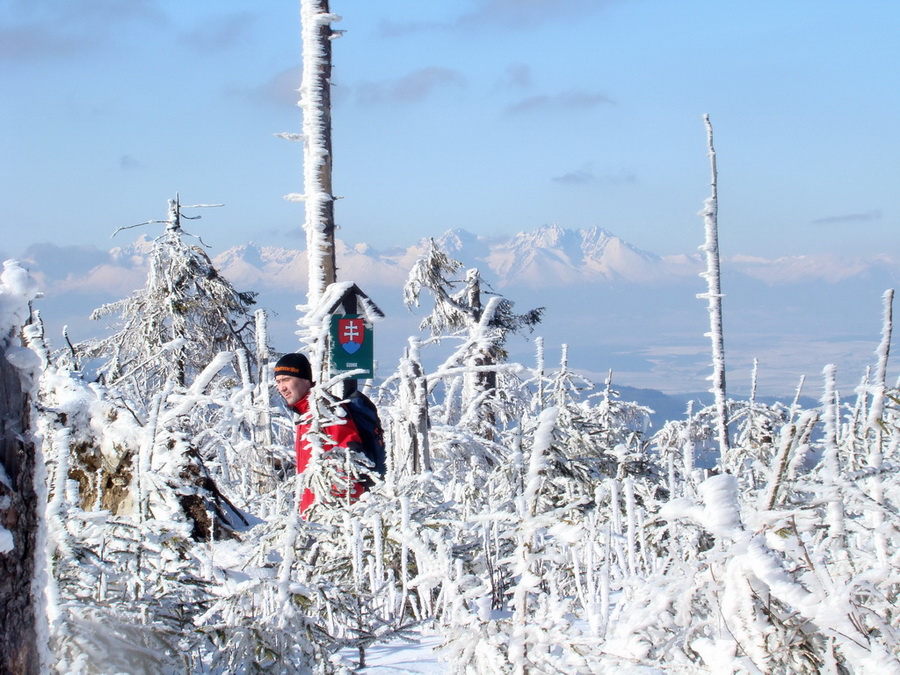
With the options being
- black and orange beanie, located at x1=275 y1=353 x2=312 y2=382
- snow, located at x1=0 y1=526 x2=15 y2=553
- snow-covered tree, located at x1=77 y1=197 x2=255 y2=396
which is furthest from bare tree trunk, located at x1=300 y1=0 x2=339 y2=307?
snow-covered tree, located at x1=77 y1=197 x2=255 y2=396

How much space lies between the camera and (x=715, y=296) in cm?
1115

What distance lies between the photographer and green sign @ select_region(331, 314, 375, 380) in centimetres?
792

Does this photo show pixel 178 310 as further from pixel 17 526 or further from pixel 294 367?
pixel 17 526

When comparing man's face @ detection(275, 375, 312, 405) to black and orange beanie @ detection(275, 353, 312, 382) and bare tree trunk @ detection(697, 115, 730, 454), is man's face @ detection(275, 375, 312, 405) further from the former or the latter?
bare tree trunk @ detection(697, 115, 730, 454)

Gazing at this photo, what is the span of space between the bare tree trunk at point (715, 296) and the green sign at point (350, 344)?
5072 mm

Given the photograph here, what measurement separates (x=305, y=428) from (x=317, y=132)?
4910 mm

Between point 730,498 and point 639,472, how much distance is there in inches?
234

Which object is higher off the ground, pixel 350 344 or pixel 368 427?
pixel 350 344

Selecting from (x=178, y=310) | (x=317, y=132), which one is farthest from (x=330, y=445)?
(x=178, y=310)

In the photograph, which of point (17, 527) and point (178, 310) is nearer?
point (17, 527)

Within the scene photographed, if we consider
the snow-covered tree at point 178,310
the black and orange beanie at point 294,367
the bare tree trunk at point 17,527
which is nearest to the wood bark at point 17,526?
the bare tree trunk at point 17,527

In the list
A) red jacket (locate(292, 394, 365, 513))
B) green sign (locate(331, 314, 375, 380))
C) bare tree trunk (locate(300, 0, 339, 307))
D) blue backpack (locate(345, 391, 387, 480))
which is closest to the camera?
red jacket (locate(292, 394, 365, 513))

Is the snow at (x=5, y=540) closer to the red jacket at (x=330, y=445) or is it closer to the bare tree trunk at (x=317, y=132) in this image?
the red jacket at (x=330, y=445)

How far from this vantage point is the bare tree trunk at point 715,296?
11195 mm
